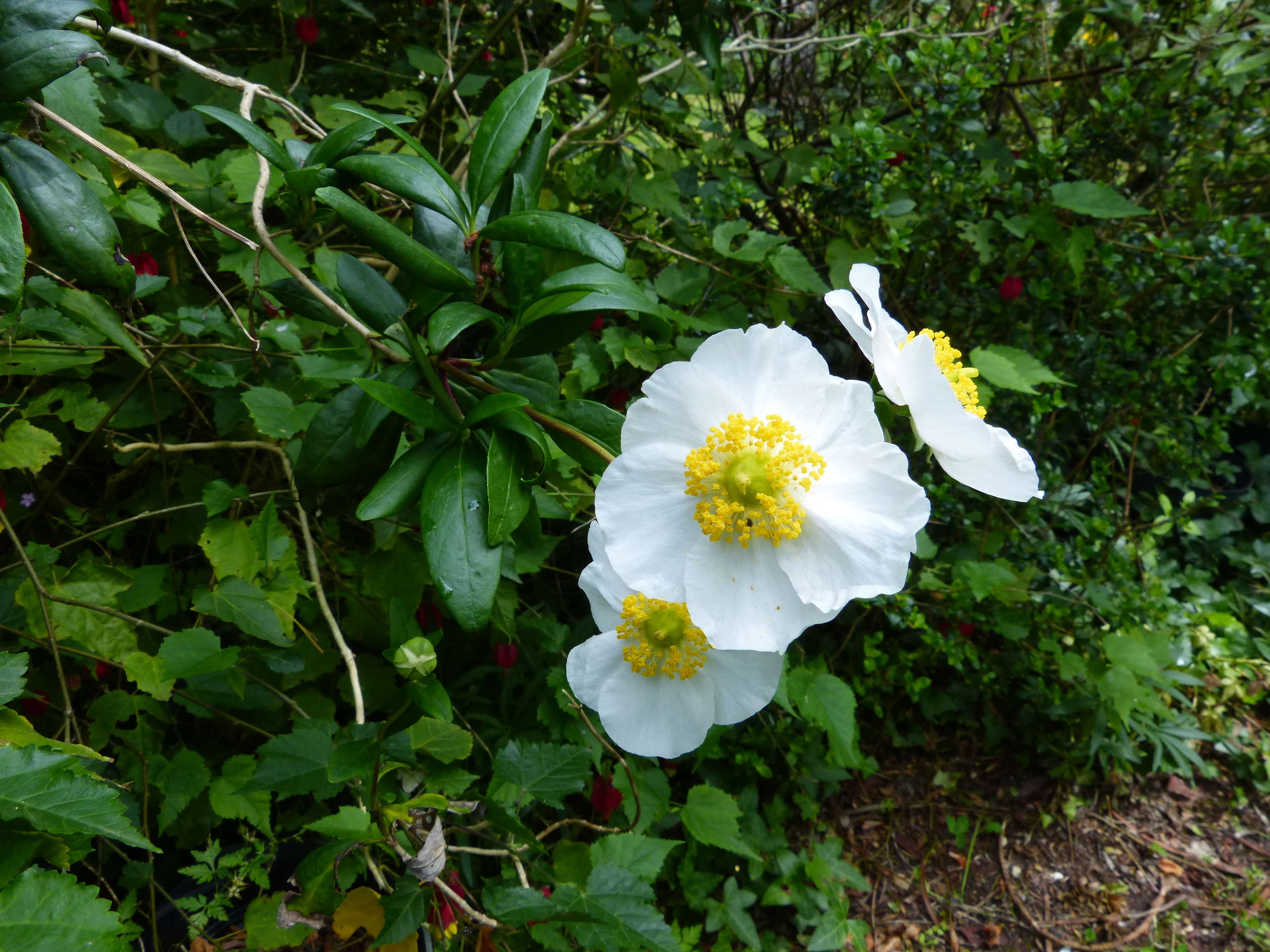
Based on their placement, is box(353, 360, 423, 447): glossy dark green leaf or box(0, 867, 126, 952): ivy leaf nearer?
box(0, 867, 126, 952): ivy leaf

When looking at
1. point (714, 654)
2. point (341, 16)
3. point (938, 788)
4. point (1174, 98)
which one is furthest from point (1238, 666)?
point (341, 16)

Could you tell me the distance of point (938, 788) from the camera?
8.34ft

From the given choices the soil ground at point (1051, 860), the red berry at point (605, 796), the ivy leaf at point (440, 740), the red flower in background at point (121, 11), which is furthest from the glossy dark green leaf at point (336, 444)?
the soil ground at point (1051, 860)

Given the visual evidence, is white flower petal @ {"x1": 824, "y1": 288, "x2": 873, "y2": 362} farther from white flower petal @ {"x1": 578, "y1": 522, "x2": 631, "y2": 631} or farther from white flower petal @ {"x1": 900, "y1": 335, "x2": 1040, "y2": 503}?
white flower petal @ {"x1": 578, "y1": 522, "x2": 631, "y2": 631}

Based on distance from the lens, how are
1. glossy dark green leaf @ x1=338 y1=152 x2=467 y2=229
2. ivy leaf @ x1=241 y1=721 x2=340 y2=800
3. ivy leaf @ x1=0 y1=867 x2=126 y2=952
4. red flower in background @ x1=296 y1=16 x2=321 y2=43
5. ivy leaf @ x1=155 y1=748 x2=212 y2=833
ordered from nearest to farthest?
ivy leaf @ x1=0 y1=867 x2=126 y2=952 < glossy dark green leaf @ x1=338 y1=152 x2=467 y2=229 < ivy leaf @ x1=241 y1=721 x2=340 y2=800 < ivy leaf @ x1=155 y1=748 x2=212 y2=833 < red flower in background @ x1=296 y1=16 x2=321 y2=43

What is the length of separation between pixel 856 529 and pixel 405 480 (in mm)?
462

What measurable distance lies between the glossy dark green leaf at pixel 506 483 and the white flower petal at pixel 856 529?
0.27 m

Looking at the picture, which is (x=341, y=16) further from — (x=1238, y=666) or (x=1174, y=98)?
(x=1238, y=666)

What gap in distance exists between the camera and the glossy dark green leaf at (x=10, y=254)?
0.69 metres

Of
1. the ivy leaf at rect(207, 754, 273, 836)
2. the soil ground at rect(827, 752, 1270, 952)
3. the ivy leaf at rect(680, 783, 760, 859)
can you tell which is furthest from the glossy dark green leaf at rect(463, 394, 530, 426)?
the soil ground at rect(827, 752, 1270, 952)

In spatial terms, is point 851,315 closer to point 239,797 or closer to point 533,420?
point 533,420

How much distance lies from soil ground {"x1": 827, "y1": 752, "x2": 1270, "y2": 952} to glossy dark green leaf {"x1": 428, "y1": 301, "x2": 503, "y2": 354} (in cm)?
214

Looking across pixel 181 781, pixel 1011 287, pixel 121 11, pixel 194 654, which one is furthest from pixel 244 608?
pixel 1011 287

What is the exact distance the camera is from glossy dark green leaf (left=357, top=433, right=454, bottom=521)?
2.55 feet
